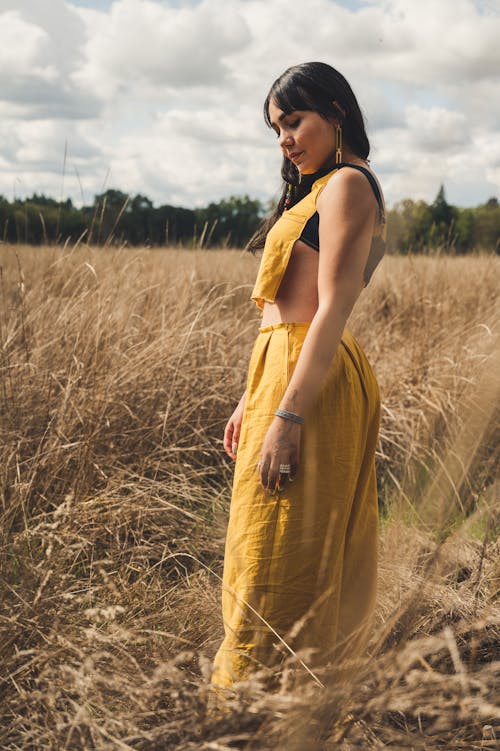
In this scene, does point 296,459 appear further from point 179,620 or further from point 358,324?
point 358,324

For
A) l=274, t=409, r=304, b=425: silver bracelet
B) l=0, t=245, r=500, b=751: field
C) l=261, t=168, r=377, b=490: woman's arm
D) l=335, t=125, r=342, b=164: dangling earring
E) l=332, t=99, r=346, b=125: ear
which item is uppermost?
l=332, t=99, r=346, b=125: ear

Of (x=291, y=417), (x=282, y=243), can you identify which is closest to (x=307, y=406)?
(x=291, y=417)

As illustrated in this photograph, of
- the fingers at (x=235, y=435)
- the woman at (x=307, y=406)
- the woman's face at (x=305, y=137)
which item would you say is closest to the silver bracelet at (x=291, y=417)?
the woman at (x=307, y=406)

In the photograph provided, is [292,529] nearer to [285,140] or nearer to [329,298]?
[329,298]

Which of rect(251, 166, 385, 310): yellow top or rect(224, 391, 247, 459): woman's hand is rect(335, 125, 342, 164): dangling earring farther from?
rect(224, 391, 247, 459): woman's hand

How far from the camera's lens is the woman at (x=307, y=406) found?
46.2 inches

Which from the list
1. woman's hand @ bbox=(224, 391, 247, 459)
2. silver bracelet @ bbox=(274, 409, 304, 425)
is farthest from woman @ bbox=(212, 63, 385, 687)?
woman's hand @ bbox=(224, 391, 247, 459)

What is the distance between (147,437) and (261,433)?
52.9 inches

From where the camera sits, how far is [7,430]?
2143mm

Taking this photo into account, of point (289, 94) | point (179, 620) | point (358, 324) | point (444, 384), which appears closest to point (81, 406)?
point (179, 620)

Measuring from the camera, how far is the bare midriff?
125cm

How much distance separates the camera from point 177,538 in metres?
2.16

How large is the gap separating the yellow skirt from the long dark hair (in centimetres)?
40

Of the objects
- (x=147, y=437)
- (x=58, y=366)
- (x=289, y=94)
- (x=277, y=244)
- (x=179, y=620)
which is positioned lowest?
(x=179, y=620)
